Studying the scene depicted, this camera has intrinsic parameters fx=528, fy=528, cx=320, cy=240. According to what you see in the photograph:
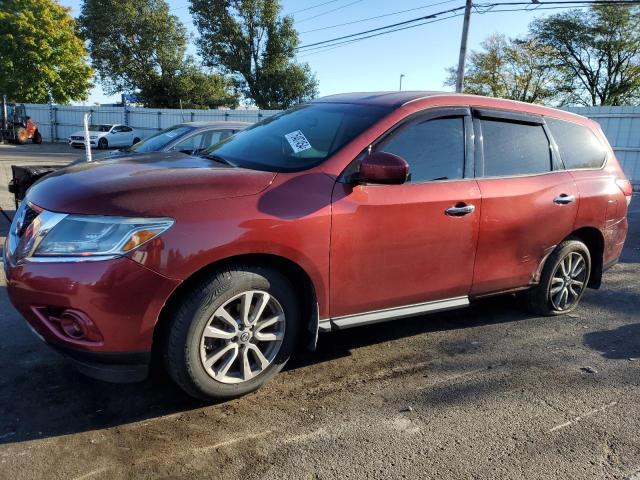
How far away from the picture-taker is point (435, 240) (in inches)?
138

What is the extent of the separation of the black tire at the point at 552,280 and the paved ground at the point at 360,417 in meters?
0.52

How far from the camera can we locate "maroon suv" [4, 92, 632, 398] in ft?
8.63

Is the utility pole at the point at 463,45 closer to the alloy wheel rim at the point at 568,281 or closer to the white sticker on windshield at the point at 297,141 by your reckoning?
the alloy wheel rim at the point at 568,281

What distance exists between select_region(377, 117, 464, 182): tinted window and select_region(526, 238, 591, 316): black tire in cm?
137

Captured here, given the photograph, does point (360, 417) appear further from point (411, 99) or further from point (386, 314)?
point (411, 99)

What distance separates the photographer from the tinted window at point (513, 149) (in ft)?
12.9

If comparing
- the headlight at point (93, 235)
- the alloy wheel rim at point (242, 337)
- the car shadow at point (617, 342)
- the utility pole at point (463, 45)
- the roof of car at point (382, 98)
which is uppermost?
the utility pole at point (463, 45)

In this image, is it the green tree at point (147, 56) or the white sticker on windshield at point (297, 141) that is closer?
the white sticker on windshield at point (297, 141)

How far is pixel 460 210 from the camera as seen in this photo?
3602 mm

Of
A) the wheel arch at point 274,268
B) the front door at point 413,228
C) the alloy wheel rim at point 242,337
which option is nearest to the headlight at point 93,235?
the wheel arch at point 274,268

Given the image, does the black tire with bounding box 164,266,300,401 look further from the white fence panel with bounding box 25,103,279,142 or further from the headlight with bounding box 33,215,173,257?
the white fence panel with bounding box 25,103,279,142

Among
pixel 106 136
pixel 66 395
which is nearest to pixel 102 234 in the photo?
pixel 66 395

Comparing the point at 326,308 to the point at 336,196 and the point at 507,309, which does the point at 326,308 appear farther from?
the point at 507,309

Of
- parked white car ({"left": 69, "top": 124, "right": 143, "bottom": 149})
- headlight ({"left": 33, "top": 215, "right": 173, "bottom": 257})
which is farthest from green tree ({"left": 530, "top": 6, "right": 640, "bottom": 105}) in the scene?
headlight ({"left": 33, "top": 215, "right": 173, "bottom": 257})
